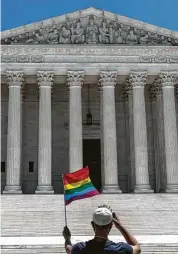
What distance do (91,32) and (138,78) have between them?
5.04 metres

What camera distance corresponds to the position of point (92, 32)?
112 ft

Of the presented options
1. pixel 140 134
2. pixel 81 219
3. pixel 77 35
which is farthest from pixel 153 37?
pixel 81 219

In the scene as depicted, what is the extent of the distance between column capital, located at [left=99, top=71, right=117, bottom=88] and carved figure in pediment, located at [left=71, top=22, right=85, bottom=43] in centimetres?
313

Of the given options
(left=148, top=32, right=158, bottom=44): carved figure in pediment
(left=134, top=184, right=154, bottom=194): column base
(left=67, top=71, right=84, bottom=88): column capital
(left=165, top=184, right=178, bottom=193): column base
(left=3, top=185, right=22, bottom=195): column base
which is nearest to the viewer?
(left=3, top=185, right=22, bottom=195): column base

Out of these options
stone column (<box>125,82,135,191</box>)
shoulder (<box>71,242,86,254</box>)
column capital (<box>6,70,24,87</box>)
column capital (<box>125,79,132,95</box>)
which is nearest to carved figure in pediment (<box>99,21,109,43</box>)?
column capital (<box>125,79,132,95</box>)

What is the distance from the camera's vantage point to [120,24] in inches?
1352

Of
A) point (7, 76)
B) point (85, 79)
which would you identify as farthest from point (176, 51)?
point (7, 76)

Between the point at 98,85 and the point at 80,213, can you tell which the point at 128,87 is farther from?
the point at 80,213

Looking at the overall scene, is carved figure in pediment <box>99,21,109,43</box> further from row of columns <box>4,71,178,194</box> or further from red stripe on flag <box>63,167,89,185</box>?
red stripe on flag <box>63,167,89,185</box>

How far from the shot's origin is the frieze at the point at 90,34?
3372 cm

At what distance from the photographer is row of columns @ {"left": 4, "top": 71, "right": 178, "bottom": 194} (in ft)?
104

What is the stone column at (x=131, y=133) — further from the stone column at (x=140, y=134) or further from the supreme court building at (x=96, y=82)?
the stone column at (x=140, y=134)

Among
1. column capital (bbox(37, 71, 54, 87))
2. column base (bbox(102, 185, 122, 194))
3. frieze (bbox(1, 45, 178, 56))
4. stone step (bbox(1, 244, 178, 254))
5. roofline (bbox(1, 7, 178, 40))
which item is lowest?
stone step (bbox(1, 244, 178, 254))

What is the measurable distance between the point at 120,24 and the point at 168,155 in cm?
1053
